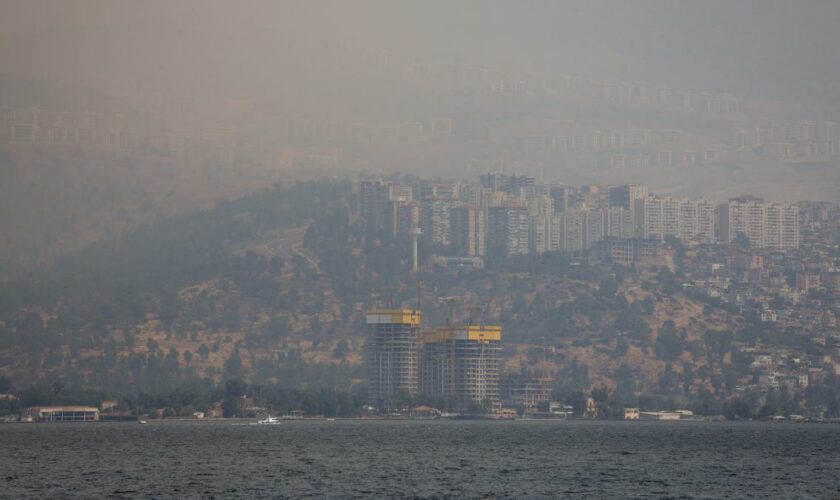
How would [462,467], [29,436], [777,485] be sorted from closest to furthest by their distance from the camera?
[777,485]
[462,467]
[29,436]

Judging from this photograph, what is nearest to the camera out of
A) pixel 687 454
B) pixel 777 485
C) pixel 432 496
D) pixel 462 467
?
pixel 432 496

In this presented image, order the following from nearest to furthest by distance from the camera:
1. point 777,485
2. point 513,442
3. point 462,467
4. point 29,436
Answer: point 777,485
point 462,467
point 513,442
point 29,436

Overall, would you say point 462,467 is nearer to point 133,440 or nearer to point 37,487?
point 37,487

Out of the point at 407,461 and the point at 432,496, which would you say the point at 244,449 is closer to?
the point at 407,461

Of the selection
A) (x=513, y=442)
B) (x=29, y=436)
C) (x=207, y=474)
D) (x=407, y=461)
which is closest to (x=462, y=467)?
(x=407, y=461)

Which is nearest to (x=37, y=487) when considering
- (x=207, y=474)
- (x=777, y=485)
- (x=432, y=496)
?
(x=207, y=474)

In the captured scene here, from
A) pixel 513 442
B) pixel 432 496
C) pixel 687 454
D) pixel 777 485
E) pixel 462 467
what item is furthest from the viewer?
pixel 513 442

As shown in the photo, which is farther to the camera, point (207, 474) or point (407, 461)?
point (407, 461)

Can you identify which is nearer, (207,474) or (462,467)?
(207,474)
